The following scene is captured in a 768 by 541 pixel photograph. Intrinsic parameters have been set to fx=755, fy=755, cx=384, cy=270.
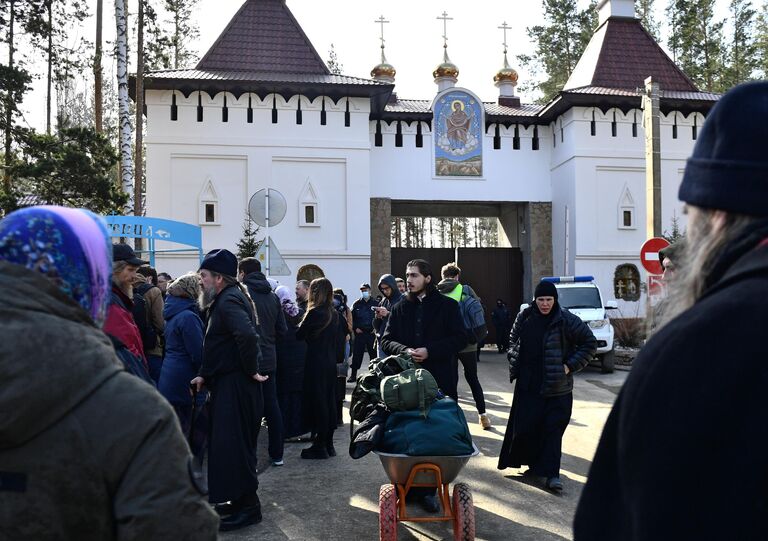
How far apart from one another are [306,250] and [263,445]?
1847 cm

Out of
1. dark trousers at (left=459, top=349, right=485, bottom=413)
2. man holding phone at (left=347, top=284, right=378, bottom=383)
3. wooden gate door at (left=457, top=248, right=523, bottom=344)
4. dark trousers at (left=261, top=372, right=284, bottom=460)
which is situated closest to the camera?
dark trousers at (left=261, top=372, right=284, bottom=460)

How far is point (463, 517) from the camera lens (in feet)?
16.9

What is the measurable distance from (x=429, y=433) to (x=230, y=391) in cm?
159

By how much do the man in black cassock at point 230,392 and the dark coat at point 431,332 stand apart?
5.11ft

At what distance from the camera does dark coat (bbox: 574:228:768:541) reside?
1.15 meters

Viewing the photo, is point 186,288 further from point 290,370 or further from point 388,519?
point 388,519

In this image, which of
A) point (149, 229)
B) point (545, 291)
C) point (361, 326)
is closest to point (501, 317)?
point (361, 326)

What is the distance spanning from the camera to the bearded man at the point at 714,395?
3.80 ft

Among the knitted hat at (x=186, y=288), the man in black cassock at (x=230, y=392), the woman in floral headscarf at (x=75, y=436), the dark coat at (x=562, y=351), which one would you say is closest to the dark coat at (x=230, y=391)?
the man in black cassock at (x=230, y=392)

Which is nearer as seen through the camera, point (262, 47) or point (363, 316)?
point (363, 316)

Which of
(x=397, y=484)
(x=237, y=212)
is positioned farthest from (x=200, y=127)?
(x=397, y=484)

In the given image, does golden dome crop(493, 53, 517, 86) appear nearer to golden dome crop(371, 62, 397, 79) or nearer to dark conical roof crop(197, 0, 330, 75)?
golden dome crop(371, 62, 397, 79)

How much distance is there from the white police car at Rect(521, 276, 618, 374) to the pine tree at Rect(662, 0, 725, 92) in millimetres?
26903

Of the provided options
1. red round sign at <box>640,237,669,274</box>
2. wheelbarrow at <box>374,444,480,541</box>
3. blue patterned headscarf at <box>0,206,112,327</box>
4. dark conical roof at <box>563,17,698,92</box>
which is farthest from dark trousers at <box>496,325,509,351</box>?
blue patterned headscarf at <box>0,206,112,327</box>
